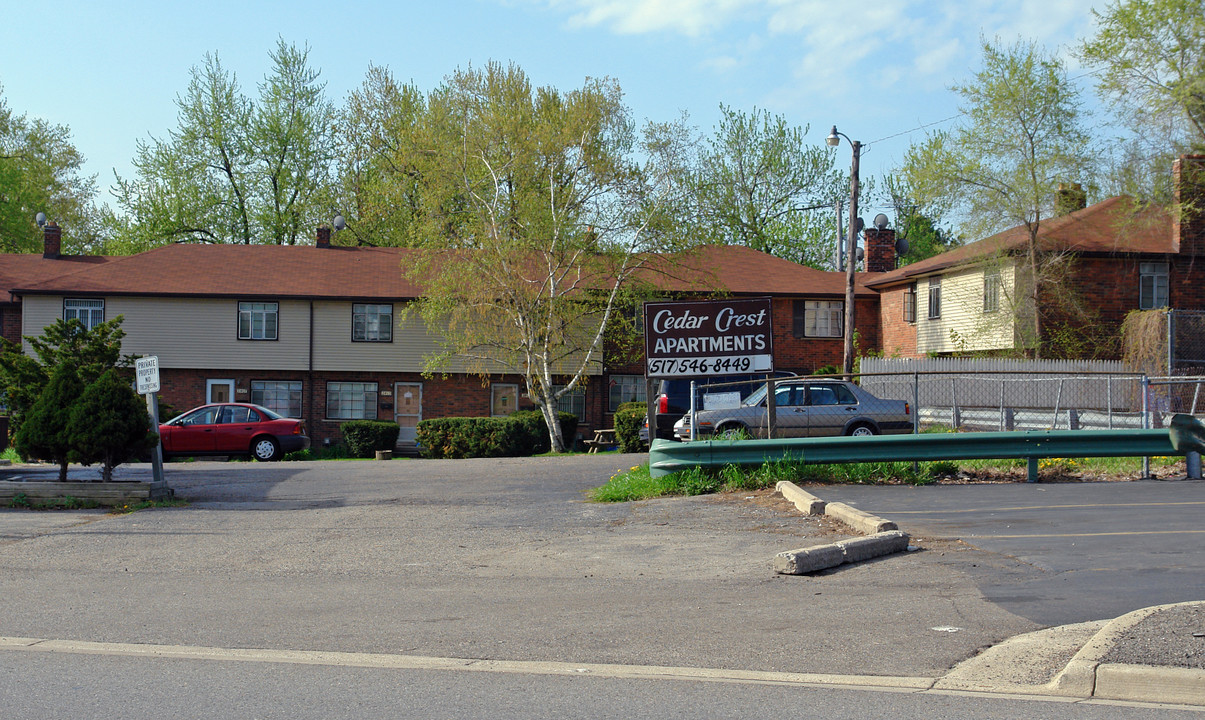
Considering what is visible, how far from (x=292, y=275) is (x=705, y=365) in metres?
24.5

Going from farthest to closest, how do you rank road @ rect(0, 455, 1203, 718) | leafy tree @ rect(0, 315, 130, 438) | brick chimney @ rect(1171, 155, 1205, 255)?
brick chimney @ rect(1171, 155, 1205, 255) → leafy tree @ rect(0, 315, 130, 438) → road @ rect(0, 455, 1203, 718)

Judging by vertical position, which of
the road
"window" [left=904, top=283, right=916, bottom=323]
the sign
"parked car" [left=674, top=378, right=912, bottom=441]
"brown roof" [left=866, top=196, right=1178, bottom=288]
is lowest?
the road

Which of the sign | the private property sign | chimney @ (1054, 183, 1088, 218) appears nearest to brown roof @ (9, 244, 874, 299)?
chimney @ (1054, 183, 1088, 218)

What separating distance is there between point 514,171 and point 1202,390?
20032 millimetres

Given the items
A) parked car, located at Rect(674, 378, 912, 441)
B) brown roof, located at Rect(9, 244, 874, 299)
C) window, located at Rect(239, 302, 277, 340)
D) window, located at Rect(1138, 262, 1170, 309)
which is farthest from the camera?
window, located at Rect(239, 302, 277, 340)

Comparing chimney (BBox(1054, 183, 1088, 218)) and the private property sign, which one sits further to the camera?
chimney (BBox(1054, 183, 1088, 218))

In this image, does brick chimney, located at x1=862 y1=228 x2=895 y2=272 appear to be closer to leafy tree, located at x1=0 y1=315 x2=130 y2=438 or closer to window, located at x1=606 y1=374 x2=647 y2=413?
window, located at x1=606 y1=374 x2=647 y2=413

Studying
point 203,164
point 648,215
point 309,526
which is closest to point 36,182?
point 203,164

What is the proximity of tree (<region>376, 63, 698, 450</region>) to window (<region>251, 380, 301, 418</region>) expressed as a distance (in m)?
6.84

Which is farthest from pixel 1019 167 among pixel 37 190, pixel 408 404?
pixel 37 190

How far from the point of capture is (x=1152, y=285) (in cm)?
3212

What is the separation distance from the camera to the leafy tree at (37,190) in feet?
161

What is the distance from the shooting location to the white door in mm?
34406

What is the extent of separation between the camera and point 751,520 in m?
11.5
